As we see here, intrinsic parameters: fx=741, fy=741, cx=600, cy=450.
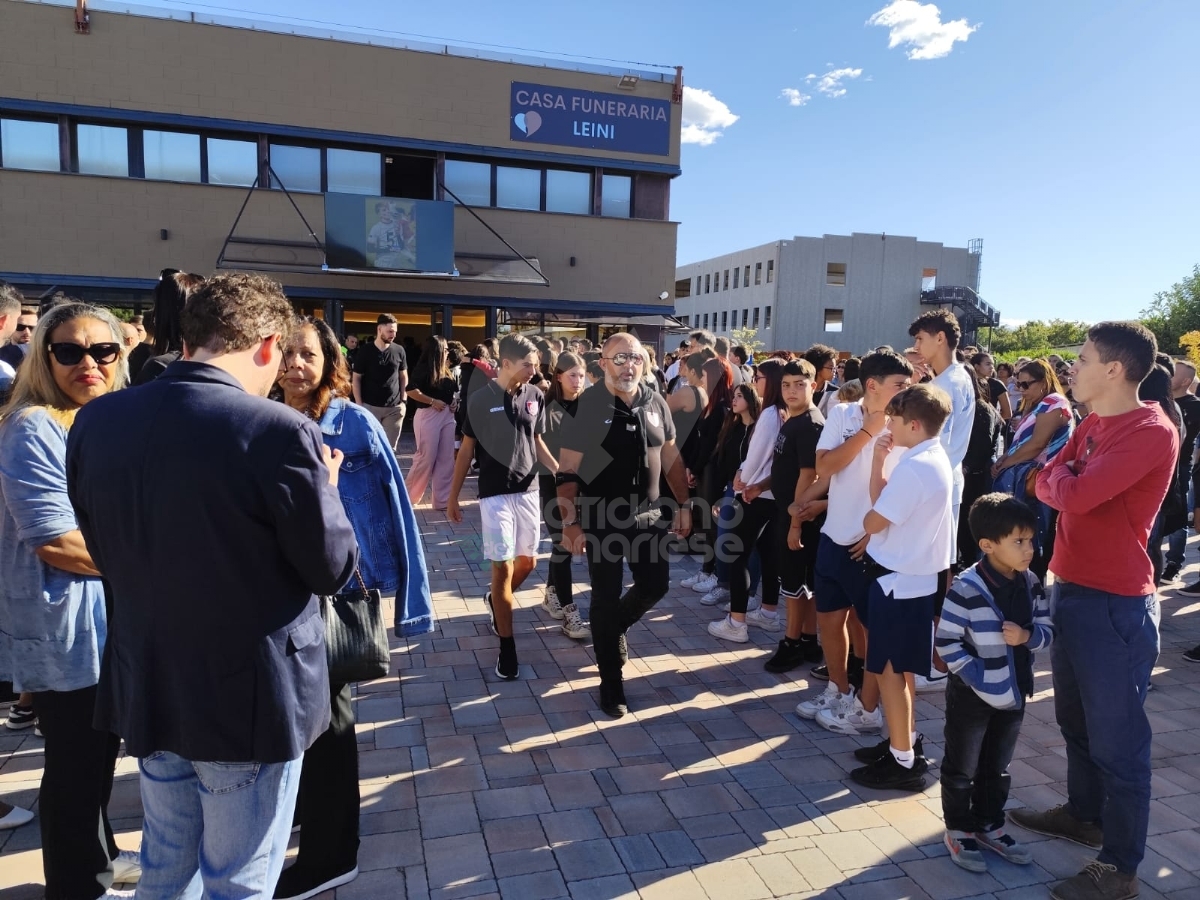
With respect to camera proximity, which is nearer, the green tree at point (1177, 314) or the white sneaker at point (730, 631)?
the white sneaker at point (730, 631)

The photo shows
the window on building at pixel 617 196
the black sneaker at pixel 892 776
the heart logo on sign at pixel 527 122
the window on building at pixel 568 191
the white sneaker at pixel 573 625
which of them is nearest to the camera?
the black sneaker at pixel 892 776

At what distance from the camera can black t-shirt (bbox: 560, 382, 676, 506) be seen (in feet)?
13.6

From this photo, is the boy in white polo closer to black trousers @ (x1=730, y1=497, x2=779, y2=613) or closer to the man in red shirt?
black trousers @ (x1=730, y1=497, x2=779, y2=613)

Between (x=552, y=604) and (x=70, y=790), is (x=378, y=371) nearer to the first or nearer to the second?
(x=552, y=604)

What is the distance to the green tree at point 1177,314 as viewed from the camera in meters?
46.3

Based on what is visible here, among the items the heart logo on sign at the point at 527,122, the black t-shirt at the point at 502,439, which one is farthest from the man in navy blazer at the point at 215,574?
the heart logo on sign at the point at 527,122

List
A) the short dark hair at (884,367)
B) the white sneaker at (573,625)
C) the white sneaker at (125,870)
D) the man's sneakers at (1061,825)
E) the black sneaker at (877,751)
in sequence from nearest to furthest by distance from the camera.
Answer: the white sneaker at (125,870)
the man's sneakers at (1061,825)
the black sneaker at (877,751)
the short dark hair at (884,367)
the white sneaker at (573,625)

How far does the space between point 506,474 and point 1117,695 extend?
124 inches

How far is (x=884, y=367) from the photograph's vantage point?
3.77 m

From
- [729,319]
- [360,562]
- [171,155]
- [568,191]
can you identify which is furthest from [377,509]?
[729,319]

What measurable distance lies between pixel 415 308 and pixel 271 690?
17160mm

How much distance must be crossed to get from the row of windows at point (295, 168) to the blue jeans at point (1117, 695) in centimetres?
1643

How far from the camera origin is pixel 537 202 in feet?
59.1

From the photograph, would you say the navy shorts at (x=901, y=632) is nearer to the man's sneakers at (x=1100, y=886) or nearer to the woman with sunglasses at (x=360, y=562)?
the man's sneakers at (x=1100, y=886)
